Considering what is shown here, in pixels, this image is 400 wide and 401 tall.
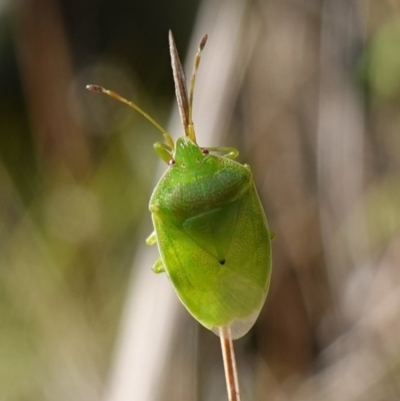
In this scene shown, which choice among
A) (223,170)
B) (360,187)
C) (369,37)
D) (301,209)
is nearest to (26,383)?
(301,209)

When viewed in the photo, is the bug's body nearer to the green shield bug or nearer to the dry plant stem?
the green shield bug

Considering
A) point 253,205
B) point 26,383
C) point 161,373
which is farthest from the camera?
point 26,383

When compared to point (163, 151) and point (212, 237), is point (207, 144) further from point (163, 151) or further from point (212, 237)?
point (212, 237)

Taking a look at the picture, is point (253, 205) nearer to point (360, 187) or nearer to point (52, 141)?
point (360, 187)

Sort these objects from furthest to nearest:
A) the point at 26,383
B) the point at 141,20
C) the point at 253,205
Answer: the point at 141,20 < the point at 26,383 < the point at 253,205

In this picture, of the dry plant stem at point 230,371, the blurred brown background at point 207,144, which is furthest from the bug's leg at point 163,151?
the blurred brown background at point 207,144

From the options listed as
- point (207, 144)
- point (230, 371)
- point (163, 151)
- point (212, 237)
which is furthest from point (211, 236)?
point (207, 144)

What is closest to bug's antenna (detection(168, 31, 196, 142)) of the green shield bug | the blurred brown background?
the green shield bug
